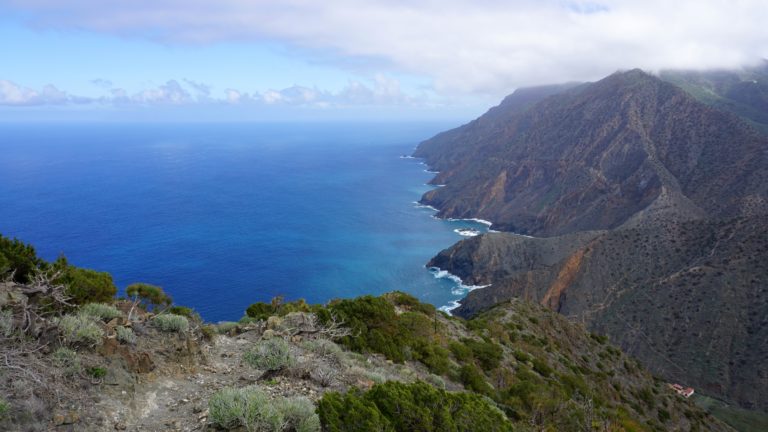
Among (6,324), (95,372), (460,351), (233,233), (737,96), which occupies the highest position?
(737,96)

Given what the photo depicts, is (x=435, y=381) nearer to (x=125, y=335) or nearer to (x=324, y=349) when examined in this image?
(x=324, y=349)

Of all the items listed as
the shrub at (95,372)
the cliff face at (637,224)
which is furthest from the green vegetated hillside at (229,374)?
the cliff face at (637,224)

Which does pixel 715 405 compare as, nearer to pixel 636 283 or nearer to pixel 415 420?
pixel 636 283

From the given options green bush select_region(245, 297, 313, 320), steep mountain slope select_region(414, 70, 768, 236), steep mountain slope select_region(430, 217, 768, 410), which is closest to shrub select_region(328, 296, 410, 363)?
green bush select_region(245, 297, 313, 320)

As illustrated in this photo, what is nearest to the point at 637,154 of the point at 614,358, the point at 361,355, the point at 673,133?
the point at 673,133

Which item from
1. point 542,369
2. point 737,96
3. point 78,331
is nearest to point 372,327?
point 78,331

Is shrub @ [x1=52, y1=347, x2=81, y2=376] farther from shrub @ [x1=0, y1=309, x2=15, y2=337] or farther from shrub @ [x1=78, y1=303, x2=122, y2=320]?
shrub @ [x1=78, y1=303, x2=122, y2=320]
